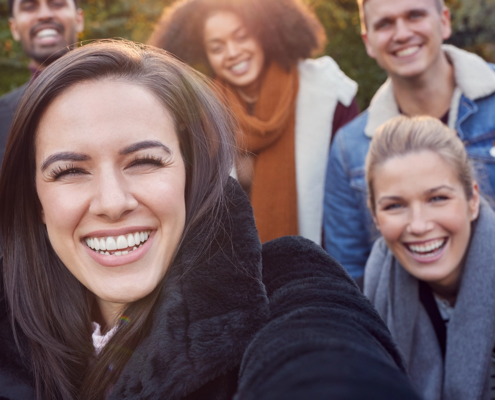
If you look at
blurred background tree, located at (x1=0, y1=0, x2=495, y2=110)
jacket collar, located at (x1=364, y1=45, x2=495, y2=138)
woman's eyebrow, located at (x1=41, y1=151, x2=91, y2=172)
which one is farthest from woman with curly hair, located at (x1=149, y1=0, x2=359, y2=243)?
blurred background tree, located at (x1=0, y1=0, x2=495, y2=110)

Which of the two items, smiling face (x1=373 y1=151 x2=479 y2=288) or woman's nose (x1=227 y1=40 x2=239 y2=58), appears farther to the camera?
woman's nose (x1=227 y1=40 x2=239 y2=58)

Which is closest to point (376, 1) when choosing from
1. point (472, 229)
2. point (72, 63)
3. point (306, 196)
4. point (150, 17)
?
point (306, 196)

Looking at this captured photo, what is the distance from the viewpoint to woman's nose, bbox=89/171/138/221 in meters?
1.60

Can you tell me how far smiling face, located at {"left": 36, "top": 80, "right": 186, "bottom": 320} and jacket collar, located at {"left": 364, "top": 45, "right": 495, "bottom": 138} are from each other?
215cm

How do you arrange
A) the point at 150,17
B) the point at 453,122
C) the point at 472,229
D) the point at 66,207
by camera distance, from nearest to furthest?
the point at 66,207 < the point at 472,229 < the point at 453,122 < the point at 150,17

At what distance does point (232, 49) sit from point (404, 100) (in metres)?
1.20

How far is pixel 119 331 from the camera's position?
1.76m

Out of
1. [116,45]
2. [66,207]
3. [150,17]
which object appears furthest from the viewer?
[150,17]

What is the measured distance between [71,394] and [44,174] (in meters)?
0.71

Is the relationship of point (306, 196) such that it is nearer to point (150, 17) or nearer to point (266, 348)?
point (266, 348)

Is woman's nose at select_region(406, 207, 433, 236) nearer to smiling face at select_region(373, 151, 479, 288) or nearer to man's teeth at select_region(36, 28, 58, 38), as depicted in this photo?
smiling face at select_region(373, 151, 479, 288)

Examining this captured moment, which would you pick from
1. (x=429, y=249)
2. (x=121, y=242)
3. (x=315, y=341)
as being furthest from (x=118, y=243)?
(x=429, y=249)

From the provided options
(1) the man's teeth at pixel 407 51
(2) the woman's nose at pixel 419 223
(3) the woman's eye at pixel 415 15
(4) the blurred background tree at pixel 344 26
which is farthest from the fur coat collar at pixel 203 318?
(4) the blurred background tree at pixel 344 26

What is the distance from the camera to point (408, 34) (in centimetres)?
343
